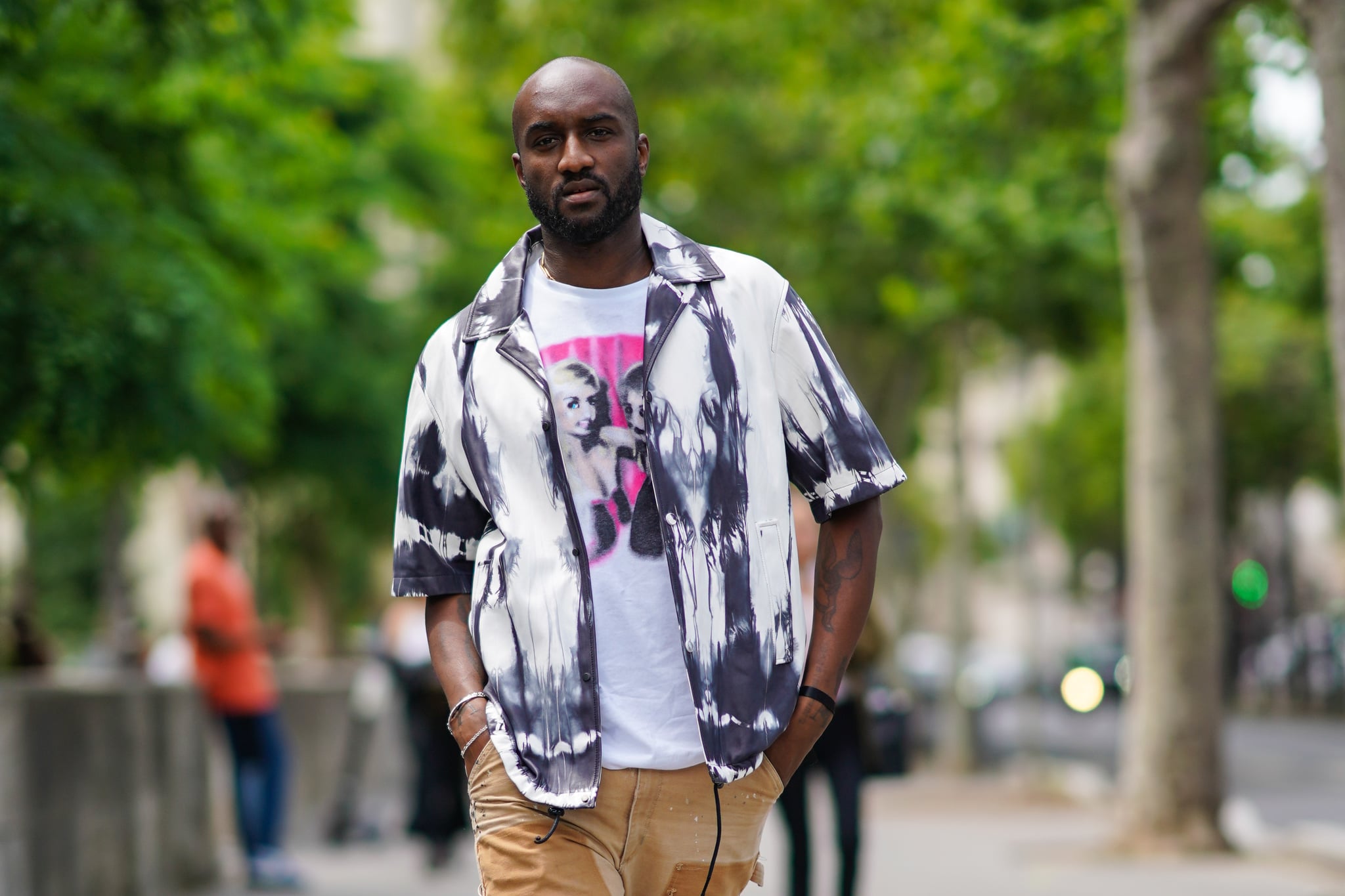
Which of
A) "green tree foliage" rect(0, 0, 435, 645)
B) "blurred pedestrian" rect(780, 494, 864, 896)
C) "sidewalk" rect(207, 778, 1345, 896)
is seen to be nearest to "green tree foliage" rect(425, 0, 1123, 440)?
"sidewalk" rect(207, 778, 1345, 896)

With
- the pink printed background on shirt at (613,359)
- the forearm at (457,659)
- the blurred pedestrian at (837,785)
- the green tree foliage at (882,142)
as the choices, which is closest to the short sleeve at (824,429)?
the pink printed background on shirt at (613,359)

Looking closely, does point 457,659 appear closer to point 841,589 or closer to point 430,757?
point 841,589

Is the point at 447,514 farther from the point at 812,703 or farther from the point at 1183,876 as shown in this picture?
the point at 1183,876

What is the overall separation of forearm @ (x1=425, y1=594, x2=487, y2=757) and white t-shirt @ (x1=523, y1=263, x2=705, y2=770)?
0.22m

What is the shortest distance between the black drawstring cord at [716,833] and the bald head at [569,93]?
1.02 meters

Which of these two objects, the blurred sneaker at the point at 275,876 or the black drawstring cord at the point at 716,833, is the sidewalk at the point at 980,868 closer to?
the blurred sneaker at the point at 275,876

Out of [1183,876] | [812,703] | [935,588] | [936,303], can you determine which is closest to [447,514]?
[812,703]

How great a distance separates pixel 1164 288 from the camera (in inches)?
421

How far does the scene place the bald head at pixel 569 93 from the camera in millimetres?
3045

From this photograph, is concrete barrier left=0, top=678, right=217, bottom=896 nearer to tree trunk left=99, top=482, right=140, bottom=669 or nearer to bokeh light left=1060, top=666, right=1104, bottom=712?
tree trunk left=99, top=482, right=140, bottom=669

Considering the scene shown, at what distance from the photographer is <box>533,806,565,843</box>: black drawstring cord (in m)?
2.95

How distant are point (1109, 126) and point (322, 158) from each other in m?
5.97

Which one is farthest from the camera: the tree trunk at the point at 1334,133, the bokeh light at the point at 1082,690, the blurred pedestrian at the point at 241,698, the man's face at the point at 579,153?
the bokeh light at the point at 1082,690

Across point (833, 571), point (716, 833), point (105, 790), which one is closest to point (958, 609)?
point (105, 790)
